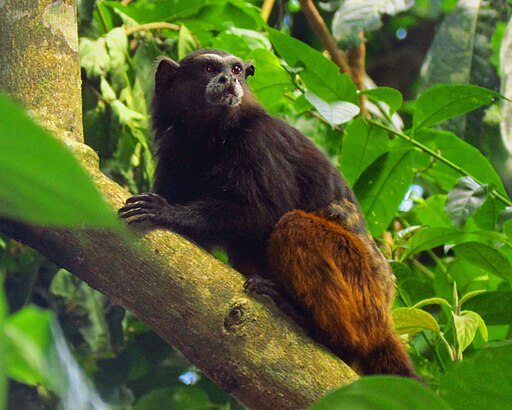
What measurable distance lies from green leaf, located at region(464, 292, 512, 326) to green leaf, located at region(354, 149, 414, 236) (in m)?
0.58

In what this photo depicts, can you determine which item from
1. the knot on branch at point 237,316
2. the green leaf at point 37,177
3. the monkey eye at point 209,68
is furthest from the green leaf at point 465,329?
the green leaf at point 37,177

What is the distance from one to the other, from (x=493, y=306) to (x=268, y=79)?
1.41m

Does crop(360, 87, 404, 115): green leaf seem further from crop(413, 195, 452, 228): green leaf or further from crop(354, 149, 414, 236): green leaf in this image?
crop(413, 195, 452, 228): green leaf

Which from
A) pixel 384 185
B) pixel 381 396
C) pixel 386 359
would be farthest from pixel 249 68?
pixel 381 396

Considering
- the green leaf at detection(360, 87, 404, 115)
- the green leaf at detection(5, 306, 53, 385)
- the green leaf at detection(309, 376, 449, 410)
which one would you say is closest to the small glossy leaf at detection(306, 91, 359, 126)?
the green leaf at detection(360, 87, 404, 115)

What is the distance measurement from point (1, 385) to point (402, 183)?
3.08 m

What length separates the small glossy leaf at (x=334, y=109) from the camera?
2.84m

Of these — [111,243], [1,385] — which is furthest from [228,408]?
[1,385]

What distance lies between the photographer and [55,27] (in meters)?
2.62

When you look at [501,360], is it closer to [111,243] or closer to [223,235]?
[111,243]

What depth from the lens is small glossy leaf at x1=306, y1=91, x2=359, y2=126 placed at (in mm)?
2836

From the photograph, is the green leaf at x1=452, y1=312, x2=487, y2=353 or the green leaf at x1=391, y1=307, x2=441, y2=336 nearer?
the green leaf at x1=452, y1=312, x2=487, y2=353

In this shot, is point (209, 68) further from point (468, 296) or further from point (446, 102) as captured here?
point (468, 296)

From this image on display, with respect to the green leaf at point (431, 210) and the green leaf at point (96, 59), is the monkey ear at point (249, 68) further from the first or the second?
the green leaf at point (431, 210)
